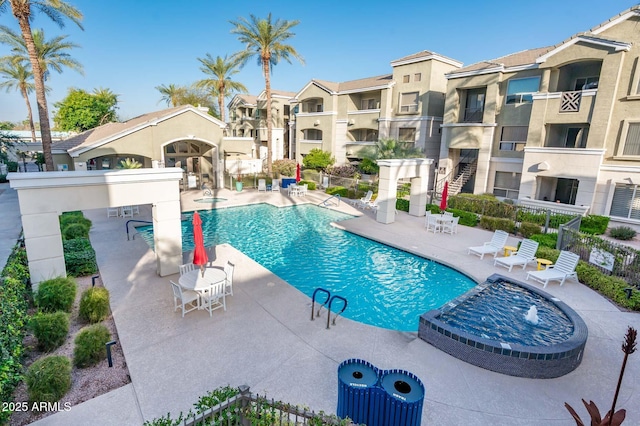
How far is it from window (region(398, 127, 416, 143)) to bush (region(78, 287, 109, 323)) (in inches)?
1049

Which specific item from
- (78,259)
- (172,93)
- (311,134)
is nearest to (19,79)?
(172,93)

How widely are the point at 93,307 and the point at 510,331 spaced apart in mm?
10148

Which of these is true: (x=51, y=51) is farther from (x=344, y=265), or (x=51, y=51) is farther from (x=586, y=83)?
(x=586, y=83)

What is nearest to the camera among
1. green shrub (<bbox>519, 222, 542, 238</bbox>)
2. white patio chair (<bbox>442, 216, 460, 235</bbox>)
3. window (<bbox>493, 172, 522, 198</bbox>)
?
green shrub (<bbox>519, 222, 542, 238</bbox>)

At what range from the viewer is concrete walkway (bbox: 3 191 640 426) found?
19.5 feet

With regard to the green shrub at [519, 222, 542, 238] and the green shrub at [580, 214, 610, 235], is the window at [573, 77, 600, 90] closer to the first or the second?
the green shrub at [580, 214, 610, 235]

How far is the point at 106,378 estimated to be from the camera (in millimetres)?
6559

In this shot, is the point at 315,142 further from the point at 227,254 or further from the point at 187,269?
the point at 187,269

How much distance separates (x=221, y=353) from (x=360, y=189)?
20.0 metres

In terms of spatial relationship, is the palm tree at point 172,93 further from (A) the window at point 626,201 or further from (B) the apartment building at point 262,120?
(A) the window at point 626,201

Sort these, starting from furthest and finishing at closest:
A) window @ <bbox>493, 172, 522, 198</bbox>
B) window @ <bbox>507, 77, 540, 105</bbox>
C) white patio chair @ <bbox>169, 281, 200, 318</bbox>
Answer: window @ <bbox>493, 172, 522, 198</bbox>
window @ <bbox>507, 77, 540, 105</bbox>
white patio chair @ <bbox>169, 281, 200, 318</bbox>

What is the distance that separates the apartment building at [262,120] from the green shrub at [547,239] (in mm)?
34816

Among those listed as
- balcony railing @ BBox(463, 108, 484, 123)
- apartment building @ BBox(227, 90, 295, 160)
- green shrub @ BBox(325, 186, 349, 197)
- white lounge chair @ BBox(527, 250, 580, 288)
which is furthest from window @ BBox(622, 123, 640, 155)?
apartment building @ BBox(227, 90, 295, 160)

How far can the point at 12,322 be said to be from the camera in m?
6.98
